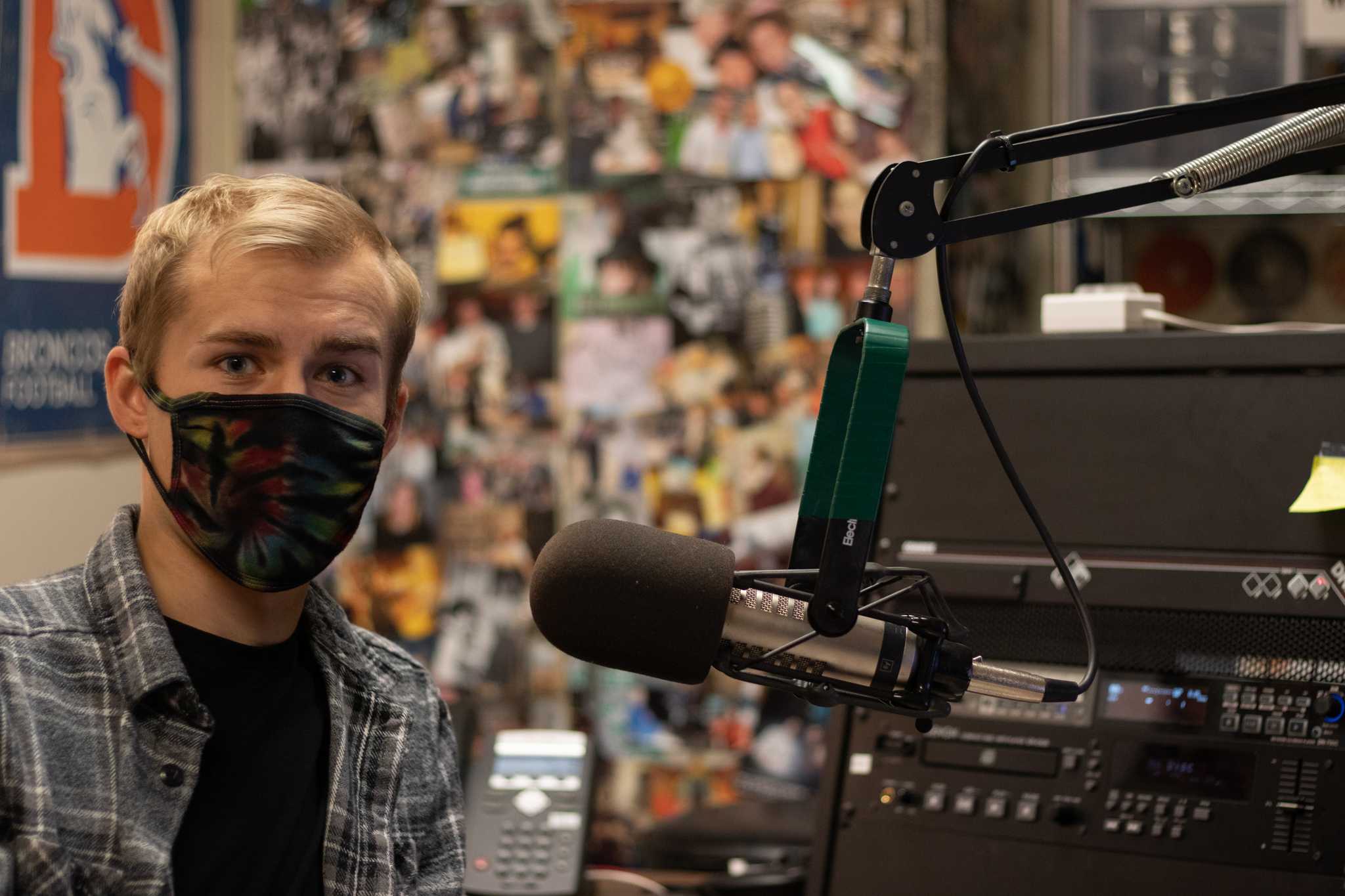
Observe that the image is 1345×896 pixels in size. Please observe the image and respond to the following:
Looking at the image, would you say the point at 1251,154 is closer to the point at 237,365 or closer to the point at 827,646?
the point at 827,646

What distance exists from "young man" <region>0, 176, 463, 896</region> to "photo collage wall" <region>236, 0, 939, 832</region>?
3.89 feet

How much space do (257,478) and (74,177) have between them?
55.2 inches

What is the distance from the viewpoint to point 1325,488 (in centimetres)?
121

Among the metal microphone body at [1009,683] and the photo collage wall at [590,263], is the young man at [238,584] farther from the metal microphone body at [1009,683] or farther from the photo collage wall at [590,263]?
the photo collage wall at [590,263]

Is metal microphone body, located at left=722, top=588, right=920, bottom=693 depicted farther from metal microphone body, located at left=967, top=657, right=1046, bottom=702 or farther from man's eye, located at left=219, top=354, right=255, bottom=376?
man's eye, located at left=219, top=354, right=255, bottom=376

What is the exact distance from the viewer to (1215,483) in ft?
4.23

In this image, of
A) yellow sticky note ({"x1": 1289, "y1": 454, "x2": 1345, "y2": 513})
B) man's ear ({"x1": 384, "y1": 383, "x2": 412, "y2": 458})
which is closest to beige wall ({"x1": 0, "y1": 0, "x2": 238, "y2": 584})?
man's ear ({"x1": 384, "y1": 383, "x2": 412, "y2": 458})


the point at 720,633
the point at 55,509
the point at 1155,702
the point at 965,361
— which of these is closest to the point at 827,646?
the point at 720,633

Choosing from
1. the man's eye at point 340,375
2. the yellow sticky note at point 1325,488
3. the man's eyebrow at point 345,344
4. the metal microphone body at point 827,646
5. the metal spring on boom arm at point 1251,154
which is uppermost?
the metal spring on boom arm at point 1251,154

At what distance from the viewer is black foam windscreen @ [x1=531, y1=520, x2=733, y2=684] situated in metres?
0.87

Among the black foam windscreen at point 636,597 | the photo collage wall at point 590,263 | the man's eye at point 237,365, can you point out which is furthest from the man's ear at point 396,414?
the photo collage wall at point 590,263

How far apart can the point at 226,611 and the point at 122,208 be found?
150 cm

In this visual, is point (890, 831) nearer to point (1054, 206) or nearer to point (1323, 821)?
point (1323, 821)

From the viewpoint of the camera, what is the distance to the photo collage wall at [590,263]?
2285 millimetres
